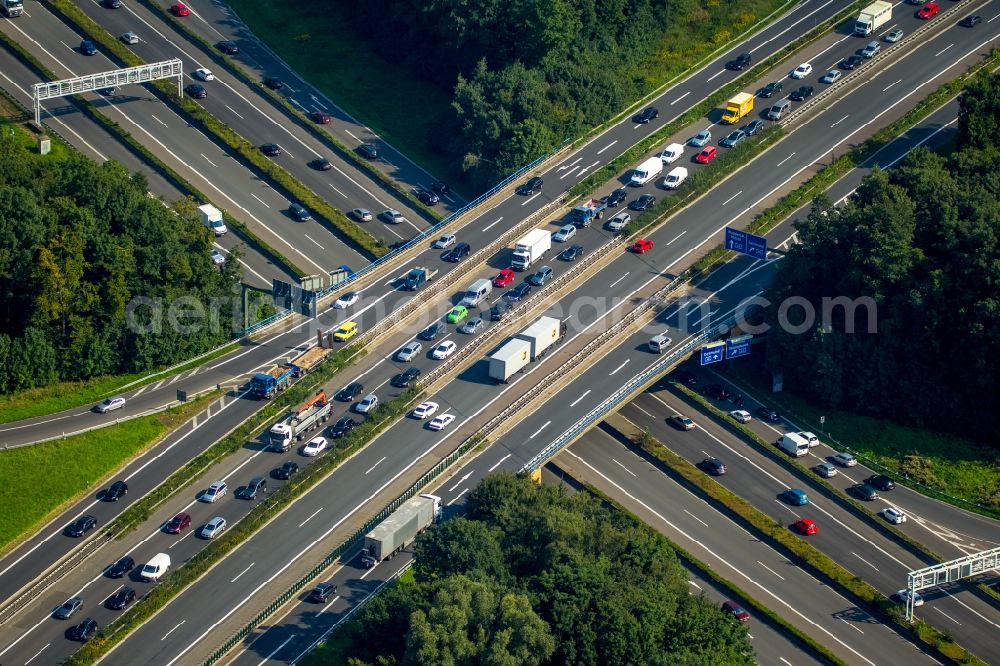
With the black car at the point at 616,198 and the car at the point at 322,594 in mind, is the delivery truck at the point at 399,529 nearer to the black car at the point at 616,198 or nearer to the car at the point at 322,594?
the car at the point at 322,594

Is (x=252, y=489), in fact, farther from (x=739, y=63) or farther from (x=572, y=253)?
(x=739, y=63)

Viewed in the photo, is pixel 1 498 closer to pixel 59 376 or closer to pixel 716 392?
pixel 59 376

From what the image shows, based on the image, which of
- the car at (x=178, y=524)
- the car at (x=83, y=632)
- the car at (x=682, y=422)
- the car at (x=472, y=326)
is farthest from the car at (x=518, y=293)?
the car at (x=83, y=632)

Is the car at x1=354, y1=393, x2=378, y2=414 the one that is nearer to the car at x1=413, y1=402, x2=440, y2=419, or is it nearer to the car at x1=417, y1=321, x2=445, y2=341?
the car at x1=413, y1=402, x2=440, y2=419

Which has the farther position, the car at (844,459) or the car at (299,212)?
the car at (299,212)

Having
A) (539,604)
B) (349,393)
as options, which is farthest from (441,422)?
(539,604)
